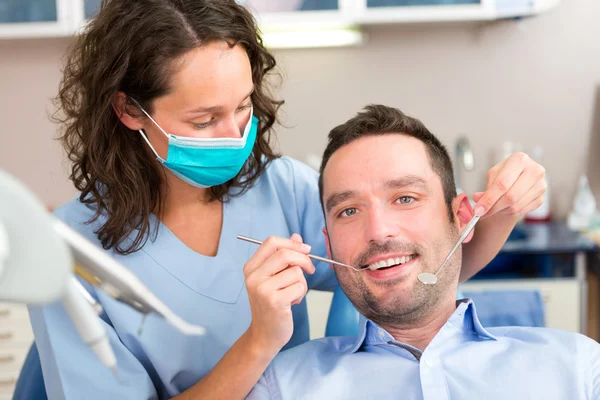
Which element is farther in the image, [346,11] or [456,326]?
[346,11]

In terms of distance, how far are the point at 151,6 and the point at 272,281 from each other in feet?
1.99

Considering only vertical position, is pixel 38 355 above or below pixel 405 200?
below

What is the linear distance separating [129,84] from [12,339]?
186 cm

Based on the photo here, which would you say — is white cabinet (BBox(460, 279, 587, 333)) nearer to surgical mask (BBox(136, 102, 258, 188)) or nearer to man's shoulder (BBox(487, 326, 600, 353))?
man's shoulder (BBox(487, 326, 600, 353))

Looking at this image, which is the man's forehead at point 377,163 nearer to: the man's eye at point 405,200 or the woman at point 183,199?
the man's eye at point 405,200

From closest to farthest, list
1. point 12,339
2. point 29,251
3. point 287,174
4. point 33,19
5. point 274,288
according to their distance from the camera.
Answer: point 29,251, point 274,288, point 287,174, point 12,339, point 33,19

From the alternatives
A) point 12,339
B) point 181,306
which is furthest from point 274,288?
point 12,339

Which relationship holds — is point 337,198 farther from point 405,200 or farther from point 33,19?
point 33,19

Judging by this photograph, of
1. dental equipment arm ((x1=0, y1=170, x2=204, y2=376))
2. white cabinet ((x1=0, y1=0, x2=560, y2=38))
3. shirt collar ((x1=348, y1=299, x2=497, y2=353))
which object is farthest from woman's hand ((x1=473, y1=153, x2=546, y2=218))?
white cabinet ((x1=0, y1=0, x2=560, y2=38))

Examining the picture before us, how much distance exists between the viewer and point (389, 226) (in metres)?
1.29

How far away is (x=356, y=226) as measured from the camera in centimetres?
133

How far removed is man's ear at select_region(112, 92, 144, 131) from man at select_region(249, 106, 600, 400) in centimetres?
41

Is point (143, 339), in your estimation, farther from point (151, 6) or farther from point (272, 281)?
point (151, 6)

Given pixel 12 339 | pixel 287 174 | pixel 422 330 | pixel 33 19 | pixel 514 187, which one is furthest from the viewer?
pixel 33 19
